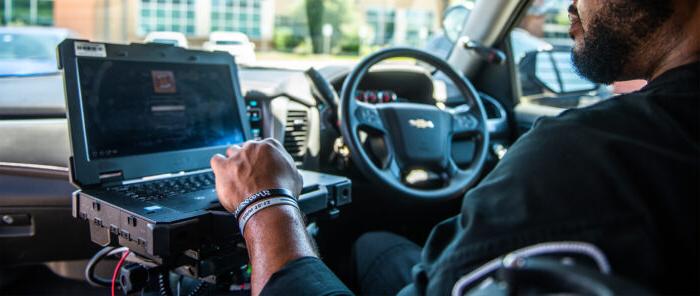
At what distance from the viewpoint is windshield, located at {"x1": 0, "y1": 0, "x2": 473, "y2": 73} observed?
7.70 ft

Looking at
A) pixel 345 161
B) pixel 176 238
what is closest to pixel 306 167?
pixel 345 161

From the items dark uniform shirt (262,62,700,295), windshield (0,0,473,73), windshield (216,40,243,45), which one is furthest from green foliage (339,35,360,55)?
dark uniform shirt (262,62,700,295)

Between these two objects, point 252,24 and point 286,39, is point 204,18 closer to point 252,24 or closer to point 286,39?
point 252,24

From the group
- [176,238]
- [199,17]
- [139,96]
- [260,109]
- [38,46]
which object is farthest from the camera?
[199,17]

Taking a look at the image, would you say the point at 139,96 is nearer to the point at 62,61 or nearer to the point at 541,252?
the point at 62,61

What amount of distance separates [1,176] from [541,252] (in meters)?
1.63

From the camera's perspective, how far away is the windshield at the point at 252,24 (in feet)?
7.70

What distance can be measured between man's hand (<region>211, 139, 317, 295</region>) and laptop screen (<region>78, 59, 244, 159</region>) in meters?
0.30

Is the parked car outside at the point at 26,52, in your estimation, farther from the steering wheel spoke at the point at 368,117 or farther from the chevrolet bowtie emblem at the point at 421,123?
the chevrolet bowtie emblem at the point at 421,123

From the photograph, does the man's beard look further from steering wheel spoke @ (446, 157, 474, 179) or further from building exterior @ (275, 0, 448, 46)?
building exterior @ (275, 0, 448, 46)

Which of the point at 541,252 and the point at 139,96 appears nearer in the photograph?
the point at 541,252

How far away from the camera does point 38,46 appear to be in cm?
216

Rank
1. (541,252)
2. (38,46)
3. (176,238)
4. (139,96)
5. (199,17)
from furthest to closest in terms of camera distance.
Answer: (199,17), (38,46), (139,96), (176,238), (541,252)

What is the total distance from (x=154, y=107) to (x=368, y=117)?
2.72 feet
